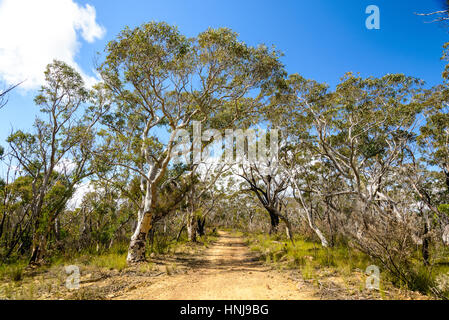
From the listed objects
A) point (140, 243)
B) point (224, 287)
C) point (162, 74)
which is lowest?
point (224, 287)

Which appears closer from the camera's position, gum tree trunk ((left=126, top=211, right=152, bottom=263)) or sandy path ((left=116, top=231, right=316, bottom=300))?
sandy path ((left=116, top=231, right=316, bottom=300))

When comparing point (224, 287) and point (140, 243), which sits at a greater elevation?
point (140, 243)

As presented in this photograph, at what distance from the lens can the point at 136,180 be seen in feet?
37.6

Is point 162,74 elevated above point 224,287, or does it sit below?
above

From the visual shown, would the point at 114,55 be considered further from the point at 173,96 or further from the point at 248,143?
the point at 248,143

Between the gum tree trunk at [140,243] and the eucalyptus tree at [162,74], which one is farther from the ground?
the eucalyptus tree at [162,74]

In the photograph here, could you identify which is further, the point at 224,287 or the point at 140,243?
the point at 140,243

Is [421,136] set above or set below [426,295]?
above

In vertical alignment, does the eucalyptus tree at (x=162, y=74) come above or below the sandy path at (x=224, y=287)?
above

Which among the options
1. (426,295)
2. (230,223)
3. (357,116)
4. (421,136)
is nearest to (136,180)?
(426,295)

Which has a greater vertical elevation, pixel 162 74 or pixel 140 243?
pixel 162 74

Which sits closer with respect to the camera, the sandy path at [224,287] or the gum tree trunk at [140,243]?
the sandy path at [224,287]

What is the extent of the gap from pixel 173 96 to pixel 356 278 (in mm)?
11905

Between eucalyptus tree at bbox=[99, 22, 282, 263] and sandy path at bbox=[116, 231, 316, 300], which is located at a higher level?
eucalyptus tree at bbox=[99, 22, 282, 263]
